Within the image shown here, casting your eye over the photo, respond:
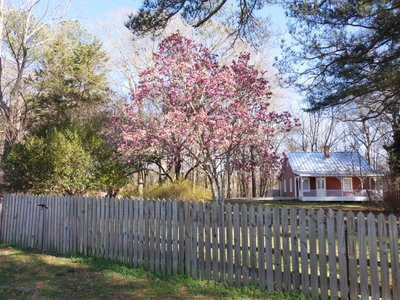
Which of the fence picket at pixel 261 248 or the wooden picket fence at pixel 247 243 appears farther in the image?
the fence picket at pixel 261 248

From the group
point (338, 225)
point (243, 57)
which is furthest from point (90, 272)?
point (243, 57)

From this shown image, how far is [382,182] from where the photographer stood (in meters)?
15.5

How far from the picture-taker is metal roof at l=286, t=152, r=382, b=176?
36812 mm

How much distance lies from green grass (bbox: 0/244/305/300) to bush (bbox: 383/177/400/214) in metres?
10.8

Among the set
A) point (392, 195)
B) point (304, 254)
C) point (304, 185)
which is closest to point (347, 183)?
point (304, 185)

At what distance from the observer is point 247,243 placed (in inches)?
225

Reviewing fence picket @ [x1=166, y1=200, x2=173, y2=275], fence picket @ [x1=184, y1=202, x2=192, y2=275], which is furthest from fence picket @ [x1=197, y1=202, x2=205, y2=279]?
fence picket @ [x1=166, y1=200, x2=173, y2=275]

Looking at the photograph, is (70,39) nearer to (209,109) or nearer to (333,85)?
(209,109)

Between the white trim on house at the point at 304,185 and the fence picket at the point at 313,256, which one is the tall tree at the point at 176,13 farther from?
the white trim on house at the point at 304,185

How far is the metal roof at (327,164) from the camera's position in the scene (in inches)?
1449

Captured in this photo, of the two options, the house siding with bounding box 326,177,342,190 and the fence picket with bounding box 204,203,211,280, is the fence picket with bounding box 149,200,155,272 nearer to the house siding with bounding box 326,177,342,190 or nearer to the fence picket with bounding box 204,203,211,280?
the fence picket with bounding box 204,203,211,280

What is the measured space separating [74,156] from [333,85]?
9.17 meters

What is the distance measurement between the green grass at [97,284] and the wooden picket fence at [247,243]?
0.26m

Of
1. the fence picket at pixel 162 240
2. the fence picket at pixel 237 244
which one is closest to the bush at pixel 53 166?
the fence picket at pixel 162 240
